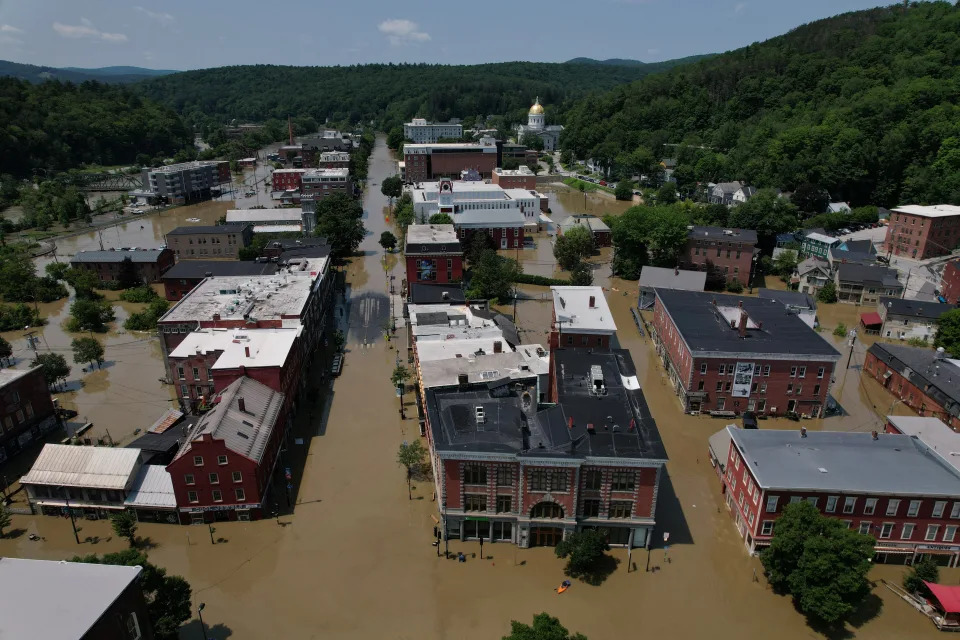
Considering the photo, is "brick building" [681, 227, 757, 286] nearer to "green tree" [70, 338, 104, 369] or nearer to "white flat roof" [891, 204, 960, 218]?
"white flat roof" [891, 204, 960, 218]

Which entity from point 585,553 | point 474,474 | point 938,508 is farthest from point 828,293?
point 474,474

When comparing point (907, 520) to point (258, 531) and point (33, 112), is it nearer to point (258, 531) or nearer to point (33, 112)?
point (258, 531)

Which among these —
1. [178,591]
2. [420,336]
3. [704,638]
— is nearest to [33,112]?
[420,336]

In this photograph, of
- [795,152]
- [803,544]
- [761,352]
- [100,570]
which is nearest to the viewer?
[100,570]

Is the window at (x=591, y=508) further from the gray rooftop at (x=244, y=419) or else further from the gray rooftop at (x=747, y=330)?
the gray rooftop at (x=244, y=419)

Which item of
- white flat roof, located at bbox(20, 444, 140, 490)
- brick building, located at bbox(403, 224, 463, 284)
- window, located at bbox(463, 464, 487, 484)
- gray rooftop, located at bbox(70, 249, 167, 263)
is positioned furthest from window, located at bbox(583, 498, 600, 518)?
gray rooftop, located at bbox(70, 249, 167, 263)

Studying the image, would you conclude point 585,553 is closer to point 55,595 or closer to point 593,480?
point 593,480
